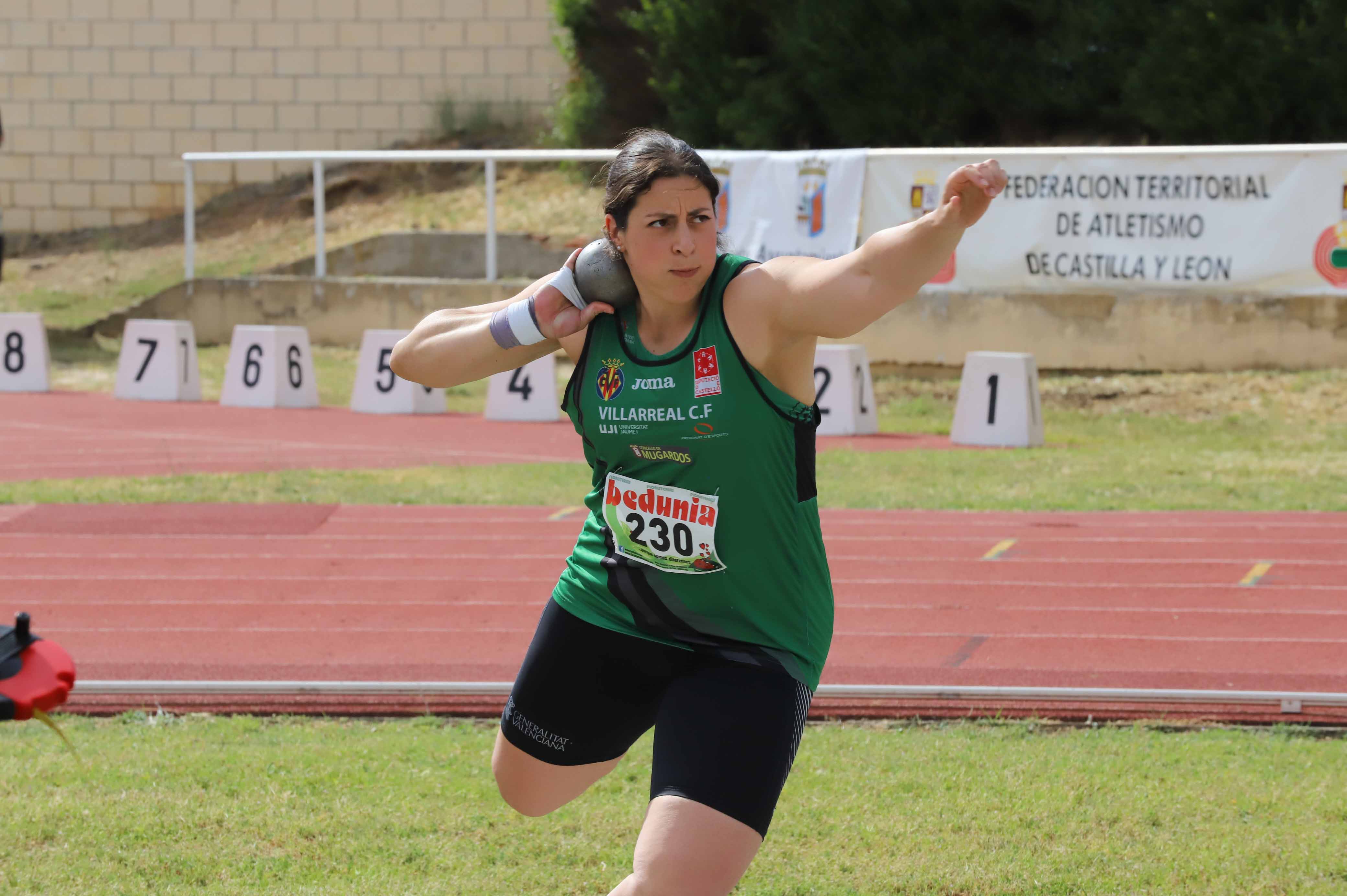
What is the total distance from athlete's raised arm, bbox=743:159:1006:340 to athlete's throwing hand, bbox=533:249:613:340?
37cm

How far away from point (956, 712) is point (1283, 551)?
3.54 metres

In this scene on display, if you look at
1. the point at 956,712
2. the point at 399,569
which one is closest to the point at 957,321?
the point at 399,569

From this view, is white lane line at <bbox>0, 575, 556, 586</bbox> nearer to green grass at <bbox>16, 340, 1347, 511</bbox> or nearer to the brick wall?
green grass at <bbox>16, 340, 1347, 511</bbox>

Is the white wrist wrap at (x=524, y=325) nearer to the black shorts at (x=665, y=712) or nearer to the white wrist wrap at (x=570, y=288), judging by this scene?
the white wrist wrap at (x=570, y=288)

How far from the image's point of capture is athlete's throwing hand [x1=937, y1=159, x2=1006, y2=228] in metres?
2.71

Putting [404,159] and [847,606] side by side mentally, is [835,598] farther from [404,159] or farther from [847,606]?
[404,159]

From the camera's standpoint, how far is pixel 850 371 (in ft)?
41.2

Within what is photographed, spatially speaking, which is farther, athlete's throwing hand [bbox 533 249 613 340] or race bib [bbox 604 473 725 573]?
athlete's throwing hand [bbox 533 249 613 340]

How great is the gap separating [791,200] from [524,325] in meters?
12.8

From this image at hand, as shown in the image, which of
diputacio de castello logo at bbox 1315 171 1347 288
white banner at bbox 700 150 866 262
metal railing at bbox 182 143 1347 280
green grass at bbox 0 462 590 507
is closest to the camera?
green grass at bbox 0 462 590 507

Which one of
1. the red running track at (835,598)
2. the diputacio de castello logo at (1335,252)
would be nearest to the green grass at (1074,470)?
the red running track at (835,598)

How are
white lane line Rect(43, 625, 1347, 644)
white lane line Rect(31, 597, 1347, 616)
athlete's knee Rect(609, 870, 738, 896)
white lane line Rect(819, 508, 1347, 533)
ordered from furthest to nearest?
1. white lane line Rect(819, 508, 1347, 533)
2. white lane line Rect(31, 597, 1347, 616)
3. white lane line Rect(43, 625, 1347, 644)
4. athlete's knee Rect(609, 870, 738, 896)

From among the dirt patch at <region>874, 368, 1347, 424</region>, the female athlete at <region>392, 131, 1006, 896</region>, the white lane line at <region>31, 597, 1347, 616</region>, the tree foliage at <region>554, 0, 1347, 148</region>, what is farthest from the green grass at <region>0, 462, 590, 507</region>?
the tree foliage at <region>554, 0, 1347, 148</region>

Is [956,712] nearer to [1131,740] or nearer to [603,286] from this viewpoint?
[1131,740]
